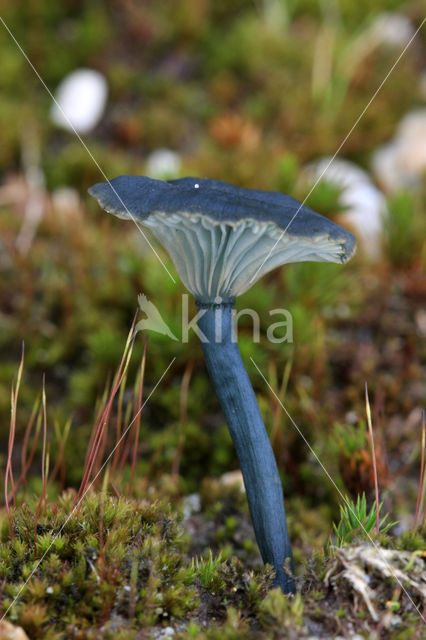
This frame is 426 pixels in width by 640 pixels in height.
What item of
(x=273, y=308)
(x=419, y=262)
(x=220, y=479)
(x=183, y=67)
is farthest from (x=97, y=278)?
(x=183, y=67)

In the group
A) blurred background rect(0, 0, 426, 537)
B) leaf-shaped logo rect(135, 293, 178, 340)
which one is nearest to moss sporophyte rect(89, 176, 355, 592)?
blurred background rect(0, 0, 426, 537)

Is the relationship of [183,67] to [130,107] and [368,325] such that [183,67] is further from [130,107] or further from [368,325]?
[368,325]

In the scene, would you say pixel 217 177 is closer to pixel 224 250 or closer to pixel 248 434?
pixel 224 250

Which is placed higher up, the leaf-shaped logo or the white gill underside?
the white gill underside

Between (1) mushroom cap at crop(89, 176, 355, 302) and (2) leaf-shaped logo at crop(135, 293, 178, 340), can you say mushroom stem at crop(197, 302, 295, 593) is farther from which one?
(2) leaf-shaped logo at crop(135, 293, 178, 340)

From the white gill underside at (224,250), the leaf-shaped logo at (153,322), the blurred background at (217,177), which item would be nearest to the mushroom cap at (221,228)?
the white gill underside at (224,250)

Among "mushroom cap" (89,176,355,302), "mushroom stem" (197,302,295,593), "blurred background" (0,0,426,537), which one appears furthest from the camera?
"blurred background" (0,0,426,537)
